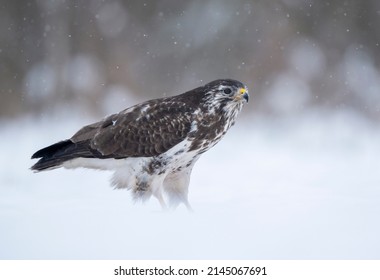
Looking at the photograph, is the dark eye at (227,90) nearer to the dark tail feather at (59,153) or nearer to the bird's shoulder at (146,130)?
the bird's shoulder at (146,130)

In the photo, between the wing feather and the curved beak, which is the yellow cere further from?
the wing feather

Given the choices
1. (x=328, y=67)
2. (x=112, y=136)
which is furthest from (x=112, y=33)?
(x=112, y=136)

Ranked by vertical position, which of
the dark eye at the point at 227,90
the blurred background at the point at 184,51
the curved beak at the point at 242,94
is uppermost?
the blurred background at the point at 184,51

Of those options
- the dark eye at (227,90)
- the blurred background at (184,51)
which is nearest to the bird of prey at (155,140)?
the dark eye at (227,90)

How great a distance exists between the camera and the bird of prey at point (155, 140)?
414 cm

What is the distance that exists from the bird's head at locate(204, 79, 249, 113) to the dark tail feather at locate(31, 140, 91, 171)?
78cm

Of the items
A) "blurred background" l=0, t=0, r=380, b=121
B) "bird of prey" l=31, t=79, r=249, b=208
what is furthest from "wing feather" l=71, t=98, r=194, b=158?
"blurred background" l=0, t=0, r=380, b=121

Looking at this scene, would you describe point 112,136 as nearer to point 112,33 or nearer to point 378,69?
point 112,33

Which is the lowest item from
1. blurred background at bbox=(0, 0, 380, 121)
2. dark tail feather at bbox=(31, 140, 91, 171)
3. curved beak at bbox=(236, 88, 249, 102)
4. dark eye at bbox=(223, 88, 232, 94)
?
dark tail feather at bbox=(31, 140, 91, 171)

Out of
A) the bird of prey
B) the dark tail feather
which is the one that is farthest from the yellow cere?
the dark tail feather

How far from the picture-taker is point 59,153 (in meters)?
4.25

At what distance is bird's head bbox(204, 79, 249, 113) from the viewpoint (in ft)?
13.7

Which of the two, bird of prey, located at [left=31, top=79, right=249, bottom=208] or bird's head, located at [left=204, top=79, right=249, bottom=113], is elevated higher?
bird's head, located at [left=204, top=79, right=249, bottom=113]

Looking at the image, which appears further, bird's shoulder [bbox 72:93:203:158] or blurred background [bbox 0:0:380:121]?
blurred background [bbox 0:0:380:121]
